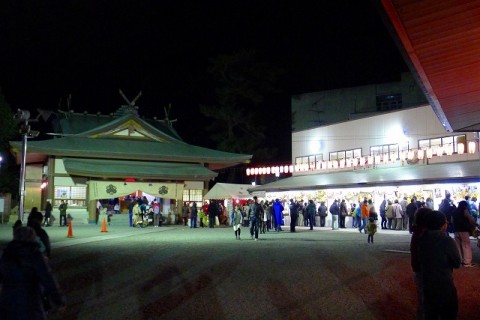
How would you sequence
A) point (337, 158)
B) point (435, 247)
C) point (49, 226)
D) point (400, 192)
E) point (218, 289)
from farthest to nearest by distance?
point (337, 158) → point (49, 226) → point (400, 192) → point (218, 289) → point (435, 247)

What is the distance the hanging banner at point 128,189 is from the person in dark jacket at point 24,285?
3010cm

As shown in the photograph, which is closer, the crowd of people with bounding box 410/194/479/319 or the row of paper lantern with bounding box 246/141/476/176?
the crowd of people with bounding box 410/194/479/319

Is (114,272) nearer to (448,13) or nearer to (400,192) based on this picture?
(448,13)

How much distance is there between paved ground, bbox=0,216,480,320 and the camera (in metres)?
7.83

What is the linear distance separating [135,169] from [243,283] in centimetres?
2613

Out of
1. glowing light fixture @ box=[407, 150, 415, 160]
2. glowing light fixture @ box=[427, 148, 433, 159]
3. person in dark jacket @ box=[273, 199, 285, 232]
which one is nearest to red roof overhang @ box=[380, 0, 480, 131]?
glowing light fixture @ box=[427, 148, 433, 159]

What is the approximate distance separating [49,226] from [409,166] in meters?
21.2

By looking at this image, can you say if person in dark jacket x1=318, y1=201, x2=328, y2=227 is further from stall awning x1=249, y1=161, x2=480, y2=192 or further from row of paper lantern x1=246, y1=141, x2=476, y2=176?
row of paper lantern x1=246, y1=141, x2=476, y2=176

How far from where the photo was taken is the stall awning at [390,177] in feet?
77.1

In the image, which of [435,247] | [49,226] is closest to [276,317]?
[435,247]

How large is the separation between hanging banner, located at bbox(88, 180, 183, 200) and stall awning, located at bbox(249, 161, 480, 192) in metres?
6.35

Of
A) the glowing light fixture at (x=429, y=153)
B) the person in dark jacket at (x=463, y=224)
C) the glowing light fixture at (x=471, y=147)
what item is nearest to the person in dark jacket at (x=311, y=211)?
the glowing light fixture at (x=429, y=153)

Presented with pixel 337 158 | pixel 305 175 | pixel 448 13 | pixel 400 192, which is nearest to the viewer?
pixel 448 13

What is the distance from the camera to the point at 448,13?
645cm
